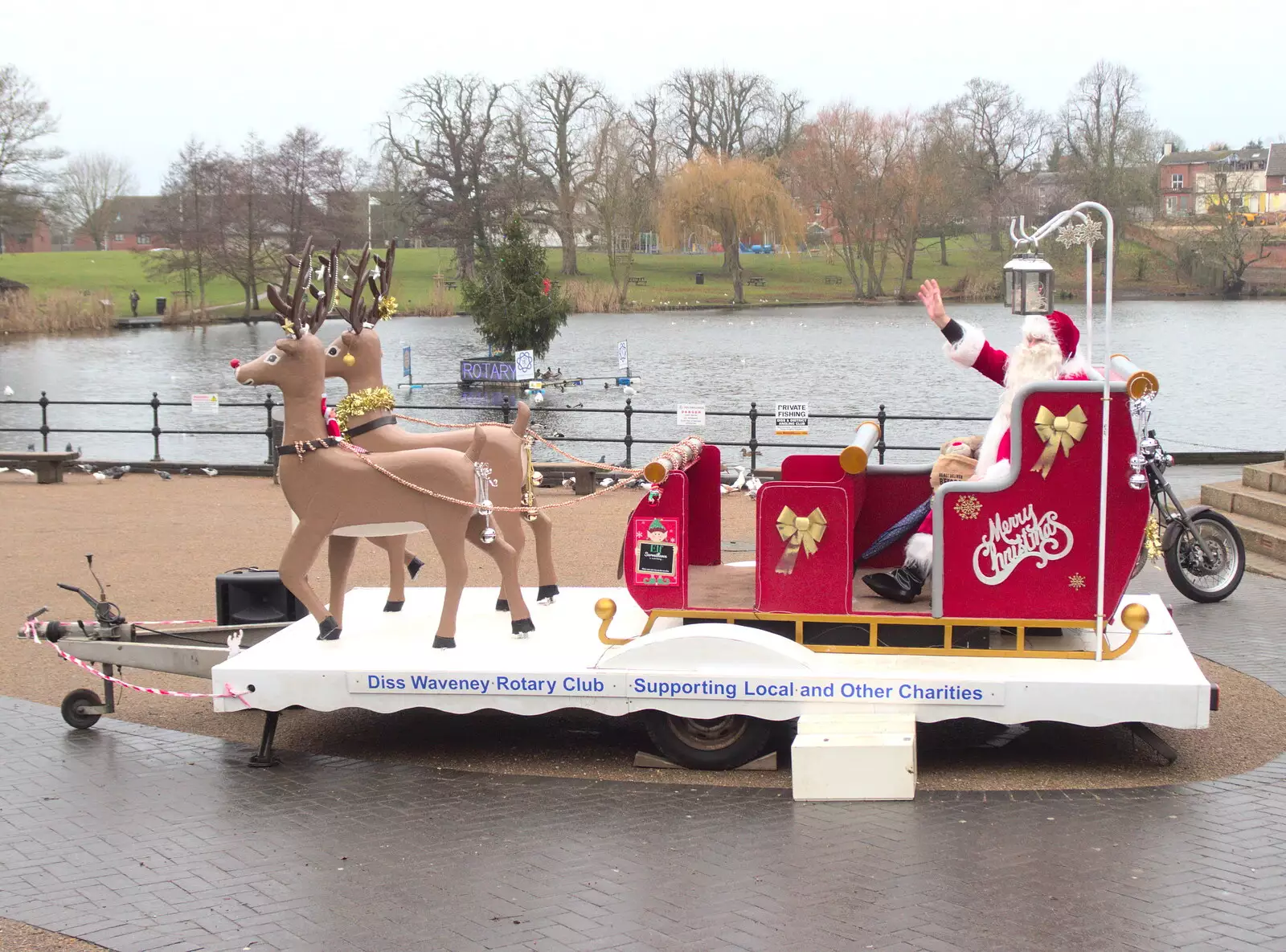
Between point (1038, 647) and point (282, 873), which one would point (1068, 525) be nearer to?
point (1038, 647)

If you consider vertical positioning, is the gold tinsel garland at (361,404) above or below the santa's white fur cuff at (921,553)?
above

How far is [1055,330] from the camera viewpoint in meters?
7.80

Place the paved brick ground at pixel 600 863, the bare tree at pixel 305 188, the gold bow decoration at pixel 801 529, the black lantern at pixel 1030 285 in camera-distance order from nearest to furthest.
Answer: the paved brick ground at pixel 600 863
the gold bow decoration at pixel 801 529
the black lantern at pixel 1030 285
the bare tree at pixel 305 188

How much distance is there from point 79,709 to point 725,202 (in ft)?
214

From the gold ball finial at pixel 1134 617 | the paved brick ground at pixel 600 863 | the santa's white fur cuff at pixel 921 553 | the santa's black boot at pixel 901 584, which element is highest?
the santa's white fur cuff at pixel 921 553

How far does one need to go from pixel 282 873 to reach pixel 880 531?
4.37 meters

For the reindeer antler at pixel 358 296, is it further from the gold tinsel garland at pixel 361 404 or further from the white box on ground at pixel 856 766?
the white box on ground at pixel 856 766

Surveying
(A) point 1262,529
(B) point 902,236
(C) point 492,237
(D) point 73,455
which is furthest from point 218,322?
(A) point 1262,529

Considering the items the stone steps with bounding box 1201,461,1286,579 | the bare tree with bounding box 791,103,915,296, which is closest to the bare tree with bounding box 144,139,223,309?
the bare tree with bounding box 791,103,915,296

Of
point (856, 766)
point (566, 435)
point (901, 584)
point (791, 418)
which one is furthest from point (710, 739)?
point (566, 435)

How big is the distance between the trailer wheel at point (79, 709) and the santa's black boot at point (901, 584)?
472cm

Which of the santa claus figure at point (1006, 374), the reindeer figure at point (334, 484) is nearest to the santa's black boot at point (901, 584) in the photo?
the santa claus figure at point (1006, 374)

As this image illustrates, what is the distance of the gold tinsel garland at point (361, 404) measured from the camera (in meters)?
8.78

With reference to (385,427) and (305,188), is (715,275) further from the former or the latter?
(385,427)
